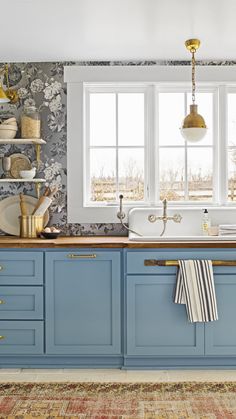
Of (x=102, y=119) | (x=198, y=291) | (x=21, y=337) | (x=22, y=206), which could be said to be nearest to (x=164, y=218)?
(x=198, y=291)

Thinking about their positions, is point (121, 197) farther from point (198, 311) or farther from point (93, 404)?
point (93, 404)

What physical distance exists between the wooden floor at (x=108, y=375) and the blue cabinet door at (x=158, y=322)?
143mm

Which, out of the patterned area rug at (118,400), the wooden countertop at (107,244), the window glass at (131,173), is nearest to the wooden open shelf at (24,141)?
the window glass at (131,173)

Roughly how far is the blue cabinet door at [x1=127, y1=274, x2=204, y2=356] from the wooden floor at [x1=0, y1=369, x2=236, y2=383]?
143mm

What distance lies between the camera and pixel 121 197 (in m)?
Result: 4.27

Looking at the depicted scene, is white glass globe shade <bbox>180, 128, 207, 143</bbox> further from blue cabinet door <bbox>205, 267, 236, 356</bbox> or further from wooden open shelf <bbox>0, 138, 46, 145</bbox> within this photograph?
wooden open shelf <bbox>0, 138, 46, 145</bbox>

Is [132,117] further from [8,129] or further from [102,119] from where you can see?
[8,129]

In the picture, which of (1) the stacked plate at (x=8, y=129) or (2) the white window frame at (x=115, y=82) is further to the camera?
(2) the white window frame at (x=115, y=82)

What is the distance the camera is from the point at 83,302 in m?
3.83

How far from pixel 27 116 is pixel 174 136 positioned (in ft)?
4.05

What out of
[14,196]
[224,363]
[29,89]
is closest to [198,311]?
[224,363]

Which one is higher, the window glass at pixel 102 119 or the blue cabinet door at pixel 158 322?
the window glass at pixel 102 119

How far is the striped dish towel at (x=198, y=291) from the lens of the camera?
3.69m

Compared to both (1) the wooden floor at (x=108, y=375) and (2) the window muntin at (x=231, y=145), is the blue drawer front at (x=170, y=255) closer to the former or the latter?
(1) the wooden floor at (x=108, y=375)
